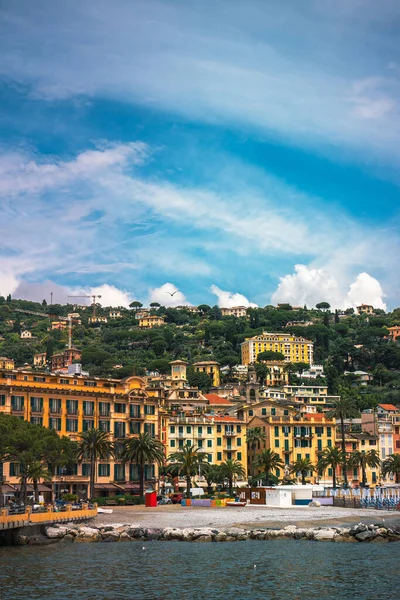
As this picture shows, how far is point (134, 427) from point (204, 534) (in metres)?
42.9

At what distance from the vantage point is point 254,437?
132375 millimetres

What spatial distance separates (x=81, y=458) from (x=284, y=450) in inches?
1850

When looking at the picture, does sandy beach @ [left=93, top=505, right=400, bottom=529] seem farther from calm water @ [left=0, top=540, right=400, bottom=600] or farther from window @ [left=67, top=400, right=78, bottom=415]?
window @ [left=67, top=400, right=78, bottom=415]

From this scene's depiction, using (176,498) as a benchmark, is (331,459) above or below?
above

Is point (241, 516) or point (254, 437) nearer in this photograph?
point (241, 516)

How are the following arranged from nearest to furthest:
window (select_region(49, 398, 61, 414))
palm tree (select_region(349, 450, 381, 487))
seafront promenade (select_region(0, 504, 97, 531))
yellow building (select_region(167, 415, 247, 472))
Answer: seafront promenade (select_region(0, 504, 97, 531))
window (select_region(49, 398, 61, 414))
yellow building (select_region(167, 415, 247, 472))
palm tree (select_region(349, 450, 381, 487))

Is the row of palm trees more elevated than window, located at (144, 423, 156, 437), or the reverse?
window, located at (144, 423, 156, 437)

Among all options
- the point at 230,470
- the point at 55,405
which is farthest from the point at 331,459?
the point at 55,405

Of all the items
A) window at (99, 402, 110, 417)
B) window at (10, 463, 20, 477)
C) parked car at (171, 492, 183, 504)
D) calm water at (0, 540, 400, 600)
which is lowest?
calm water at (0, 540, 400, 600)

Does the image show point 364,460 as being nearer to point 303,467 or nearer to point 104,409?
point 303,467

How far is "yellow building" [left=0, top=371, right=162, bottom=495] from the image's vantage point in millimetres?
97188

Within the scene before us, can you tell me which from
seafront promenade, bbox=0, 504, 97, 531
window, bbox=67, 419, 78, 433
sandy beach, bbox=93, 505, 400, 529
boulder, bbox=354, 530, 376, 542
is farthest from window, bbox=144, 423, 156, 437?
boulder, bbox=354, 530, 376, 542

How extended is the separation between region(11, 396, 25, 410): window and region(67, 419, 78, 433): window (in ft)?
24.4

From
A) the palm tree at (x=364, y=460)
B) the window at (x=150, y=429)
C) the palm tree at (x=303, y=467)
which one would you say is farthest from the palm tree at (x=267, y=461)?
the window at (x=150, y=429)
